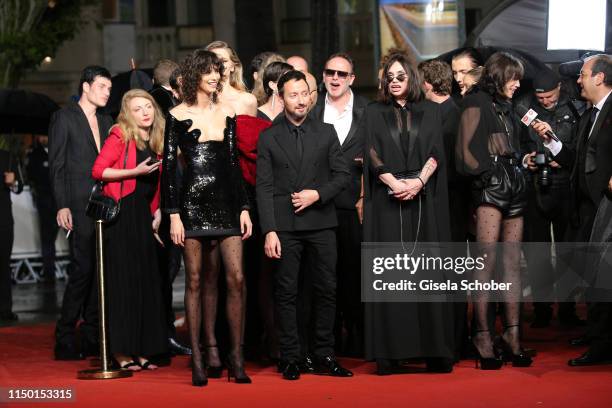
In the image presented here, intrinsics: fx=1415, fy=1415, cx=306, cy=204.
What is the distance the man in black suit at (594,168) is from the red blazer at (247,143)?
2174 millimetres

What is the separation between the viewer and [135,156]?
10.8 meters

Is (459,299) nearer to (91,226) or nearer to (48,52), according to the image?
(91,226)

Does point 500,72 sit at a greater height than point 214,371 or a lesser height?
greater

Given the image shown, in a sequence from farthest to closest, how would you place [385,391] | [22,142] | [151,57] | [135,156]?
[151,57] < [22,142] < [135,156] < [385,391]

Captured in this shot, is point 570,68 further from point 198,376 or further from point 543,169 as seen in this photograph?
point 198,376

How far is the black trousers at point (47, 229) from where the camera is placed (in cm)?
1983

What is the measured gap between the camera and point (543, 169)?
12117 mm

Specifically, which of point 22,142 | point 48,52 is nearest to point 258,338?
point 22,142

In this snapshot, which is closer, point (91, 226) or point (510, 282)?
point (510, 282)

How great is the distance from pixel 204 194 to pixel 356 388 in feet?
5.58

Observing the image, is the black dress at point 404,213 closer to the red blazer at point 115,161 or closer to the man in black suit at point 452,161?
the man in black suit at point 452,161

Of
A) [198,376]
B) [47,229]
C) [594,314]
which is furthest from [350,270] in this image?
[47,229]

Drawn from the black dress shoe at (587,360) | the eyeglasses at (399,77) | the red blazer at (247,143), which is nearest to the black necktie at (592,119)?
the eyeglasses at (399,77)

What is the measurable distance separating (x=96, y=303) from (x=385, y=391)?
3.46 metres
